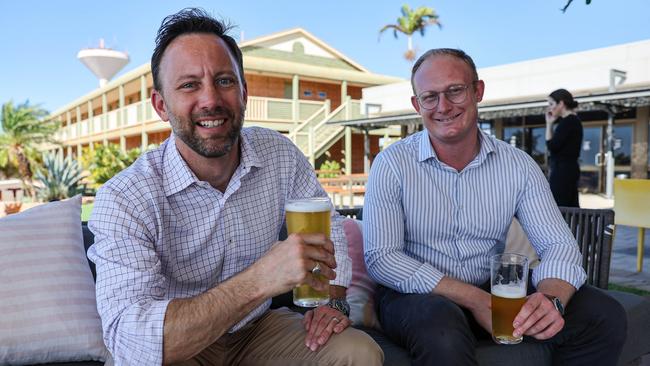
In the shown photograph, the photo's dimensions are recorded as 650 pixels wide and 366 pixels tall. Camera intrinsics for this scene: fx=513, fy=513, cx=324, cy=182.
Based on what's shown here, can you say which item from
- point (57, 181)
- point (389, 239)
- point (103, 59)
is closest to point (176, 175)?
point (389, 239)

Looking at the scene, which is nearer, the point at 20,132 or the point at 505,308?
the point at 505,308

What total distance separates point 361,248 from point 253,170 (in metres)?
0.89

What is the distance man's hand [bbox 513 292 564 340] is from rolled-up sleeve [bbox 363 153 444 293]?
397mm

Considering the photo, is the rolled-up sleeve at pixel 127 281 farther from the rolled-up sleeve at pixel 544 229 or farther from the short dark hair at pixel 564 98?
the short dark hair at pixel 564 98

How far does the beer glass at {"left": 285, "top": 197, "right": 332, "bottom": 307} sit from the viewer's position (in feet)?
4.90

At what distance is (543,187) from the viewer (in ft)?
7.77

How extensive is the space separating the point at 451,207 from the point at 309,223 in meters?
1.03

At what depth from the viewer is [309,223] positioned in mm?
1489

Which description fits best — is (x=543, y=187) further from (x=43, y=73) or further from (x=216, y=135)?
(x=43, y=73)

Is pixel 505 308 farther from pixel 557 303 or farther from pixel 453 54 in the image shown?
pixel 453 54

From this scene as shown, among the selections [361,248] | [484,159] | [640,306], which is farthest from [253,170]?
[640,306]

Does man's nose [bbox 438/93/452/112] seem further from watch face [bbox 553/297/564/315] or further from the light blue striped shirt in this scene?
watch face [bbox 553/297/564/315]

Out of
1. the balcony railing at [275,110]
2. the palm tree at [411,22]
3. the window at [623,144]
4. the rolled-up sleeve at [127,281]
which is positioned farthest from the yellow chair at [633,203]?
the palm tree at [411,22]

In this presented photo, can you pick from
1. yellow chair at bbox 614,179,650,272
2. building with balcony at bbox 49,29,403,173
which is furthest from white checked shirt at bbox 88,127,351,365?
building with balcony at bbox 49,29,403,173
